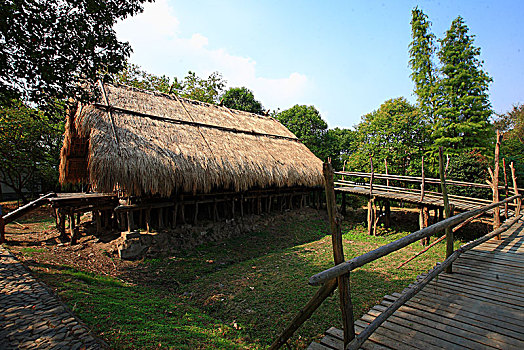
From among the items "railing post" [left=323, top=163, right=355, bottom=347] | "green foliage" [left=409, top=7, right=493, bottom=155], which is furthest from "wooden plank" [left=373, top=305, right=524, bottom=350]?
"green foliage" [left=409, top=7, right=493, bottom=155]

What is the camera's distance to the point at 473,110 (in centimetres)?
1212

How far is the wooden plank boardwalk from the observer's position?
2.25 metres

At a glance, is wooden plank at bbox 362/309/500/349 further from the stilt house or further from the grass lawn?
the stilt house

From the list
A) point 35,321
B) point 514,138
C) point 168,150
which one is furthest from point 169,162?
point 514,138

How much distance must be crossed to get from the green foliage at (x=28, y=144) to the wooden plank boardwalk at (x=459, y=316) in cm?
1491

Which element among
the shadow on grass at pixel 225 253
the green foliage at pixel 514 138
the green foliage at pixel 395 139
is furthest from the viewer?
the green foliage at pixel 395 139

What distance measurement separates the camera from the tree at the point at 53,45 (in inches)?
158

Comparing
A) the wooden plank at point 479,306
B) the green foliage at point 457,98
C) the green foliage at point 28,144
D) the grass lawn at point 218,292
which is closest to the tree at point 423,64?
the green foliage at point 457,98

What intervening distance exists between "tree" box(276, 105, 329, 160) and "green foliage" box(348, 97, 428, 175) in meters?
3.42

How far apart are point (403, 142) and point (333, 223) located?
1444 centimetres

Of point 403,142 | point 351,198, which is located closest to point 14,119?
point 351,198

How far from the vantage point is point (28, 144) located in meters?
13.2

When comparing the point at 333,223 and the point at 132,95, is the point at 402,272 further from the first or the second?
the point at 132,95

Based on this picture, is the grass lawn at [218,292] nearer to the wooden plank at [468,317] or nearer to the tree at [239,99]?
the wooden plank at [468,317]
